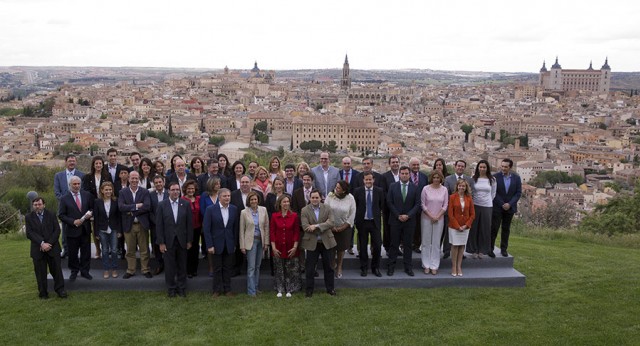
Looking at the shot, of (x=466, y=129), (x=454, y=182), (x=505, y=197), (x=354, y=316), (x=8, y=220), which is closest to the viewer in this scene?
(x=354, y=316)

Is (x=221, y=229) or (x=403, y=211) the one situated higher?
(x=403, y=211)

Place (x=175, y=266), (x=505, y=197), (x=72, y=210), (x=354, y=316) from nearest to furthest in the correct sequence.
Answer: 1. (x=354, y=316)
2. (x=175, y=266)
3. (x=72, y=210)
4. (x=505, y=197)

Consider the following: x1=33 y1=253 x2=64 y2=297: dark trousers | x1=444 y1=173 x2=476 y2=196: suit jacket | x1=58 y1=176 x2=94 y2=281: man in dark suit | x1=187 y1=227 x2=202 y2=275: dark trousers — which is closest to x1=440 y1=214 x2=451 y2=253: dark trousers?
x1=444 y1=173 x2=476 y2=196: suit jacket

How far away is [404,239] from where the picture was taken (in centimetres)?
694

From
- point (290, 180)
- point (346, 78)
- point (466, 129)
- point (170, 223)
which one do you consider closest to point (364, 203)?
point (290, 180)

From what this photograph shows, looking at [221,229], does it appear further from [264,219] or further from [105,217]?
[105,217]

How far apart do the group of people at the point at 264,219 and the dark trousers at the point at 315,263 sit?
1 centimetres

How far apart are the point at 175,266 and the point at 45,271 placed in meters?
1.45

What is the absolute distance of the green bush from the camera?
14.2 meters

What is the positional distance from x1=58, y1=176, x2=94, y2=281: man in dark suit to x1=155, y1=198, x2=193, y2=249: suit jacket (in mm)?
902

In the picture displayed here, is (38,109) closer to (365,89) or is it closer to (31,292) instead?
(365,89)

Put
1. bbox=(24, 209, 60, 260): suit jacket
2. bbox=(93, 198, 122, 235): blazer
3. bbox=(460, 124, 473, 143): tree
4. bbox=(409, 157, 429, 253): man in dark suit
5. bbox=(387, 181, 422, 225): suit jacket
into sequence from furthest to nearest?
bbox=(460, 124, 473, 143): tree → bbox=(409, 157, 429, 253): man in dark suit → bbox=(387, 181, 422, 225): suit jacket → bbox=(93, 198, 122, 235): blazer → bbox=(24, 209, 60, 260): suit jacket

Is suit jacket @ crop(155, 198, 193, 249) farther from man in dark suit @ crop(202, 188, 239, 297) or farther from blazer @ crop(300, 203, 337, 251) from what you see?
blazer @ crop(300, 203, 337, 251)

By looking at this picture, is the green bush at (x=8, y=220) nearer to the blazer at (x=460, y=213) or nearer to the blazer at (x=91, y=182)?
the blazer at (x=91, y=182)
